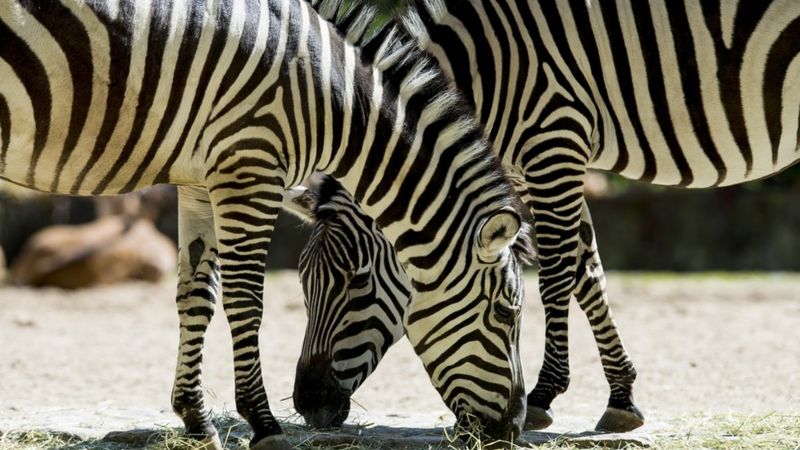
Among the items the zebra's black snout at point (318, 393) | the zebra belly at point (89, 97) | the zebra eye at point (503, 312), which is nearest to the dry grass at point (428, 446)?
the zebra's black snout at point (318, 393)

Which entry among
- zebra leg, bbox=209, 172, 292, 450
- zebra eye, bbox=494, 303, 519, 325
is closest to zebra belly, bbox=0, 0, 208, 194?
zebra leg, bbox=209, 172, 292, 450

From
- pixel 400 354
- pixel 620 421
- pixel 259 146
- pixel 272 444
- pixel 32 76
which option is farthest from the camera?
pixel 400 354

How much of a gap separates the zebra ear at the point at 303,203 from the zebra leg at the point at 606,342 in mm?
1736

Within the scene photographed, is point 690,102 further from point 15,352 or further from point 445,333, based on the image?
point 15,352

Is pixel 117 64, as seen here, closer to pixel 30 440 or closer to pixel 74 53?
pixel 74 53

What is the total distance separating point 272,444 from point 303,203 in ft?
5.84

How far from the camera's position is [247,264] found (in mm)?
5020

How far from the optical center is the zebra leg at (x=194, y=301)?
217 inches

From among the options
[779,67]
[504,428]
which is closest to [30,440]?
[504,428]

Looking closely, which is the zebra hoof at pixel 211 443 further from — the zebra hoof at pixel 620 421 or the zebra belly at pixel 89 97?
the zebra hoof at pixel 620 421

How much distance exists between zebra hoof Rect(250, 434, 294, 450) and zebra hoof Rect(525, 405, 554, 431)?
1704 millimetres

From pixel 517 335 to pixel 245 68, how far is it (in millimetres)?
1966

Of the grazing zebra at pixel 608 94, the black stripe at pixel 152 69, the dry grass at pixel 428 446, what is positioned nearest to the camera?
the black stripe at pixel 152 69

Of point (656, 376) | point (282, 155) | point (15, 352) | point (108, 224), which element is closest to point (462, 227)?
point (282, 155)
